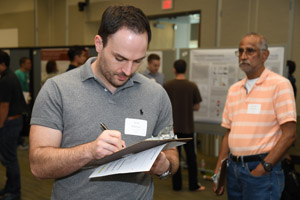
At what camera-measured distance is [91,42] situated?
8.00 metres

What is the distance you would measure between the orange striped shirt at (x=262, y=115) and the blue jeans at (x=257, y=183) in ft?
0.35

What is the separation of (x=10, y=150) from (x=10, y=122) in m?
0.33

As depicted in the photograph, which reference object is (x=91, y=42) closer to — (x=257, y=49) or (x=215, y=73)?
(x=215, y=73)

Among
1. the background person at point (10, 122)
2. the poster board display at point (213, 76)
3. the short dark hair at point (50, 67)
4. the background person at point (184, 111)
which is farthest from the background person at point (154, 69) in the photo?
the background person at point (10, 122)

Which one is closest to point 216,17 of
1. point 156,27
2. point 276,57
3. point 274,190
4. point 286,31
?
point 286,31

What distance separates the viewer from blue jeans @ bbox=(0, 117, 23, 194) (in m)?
3.49

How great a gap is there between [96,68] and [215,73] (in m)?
3.49

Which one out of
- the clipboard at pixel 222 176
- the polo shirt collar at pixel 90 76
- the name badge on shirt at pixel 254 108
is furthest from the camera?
the clipboard at pixel 222 176

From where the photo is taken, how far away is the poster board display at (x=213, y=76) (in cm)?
450

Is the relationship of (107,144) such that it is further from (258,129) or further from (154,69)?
(154,69)

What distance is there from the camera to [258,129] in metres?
2.04

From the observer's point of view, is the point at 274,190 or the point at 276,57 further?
the point at 276,57

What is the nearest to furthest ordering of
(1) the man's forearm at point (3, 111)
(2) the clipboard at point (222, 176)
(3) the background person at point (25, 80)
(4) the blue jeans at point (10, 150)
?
(2) the clipboard at point (222, 176) < (1) the man's forearm at point (3, 111) < (4) the blue jeans at point (10, 150) < (3) the background person at point (25, 80)

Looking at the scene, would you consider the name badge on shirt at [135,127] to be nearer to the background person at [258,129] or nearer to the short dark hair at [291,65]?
the background person at [258,129]
